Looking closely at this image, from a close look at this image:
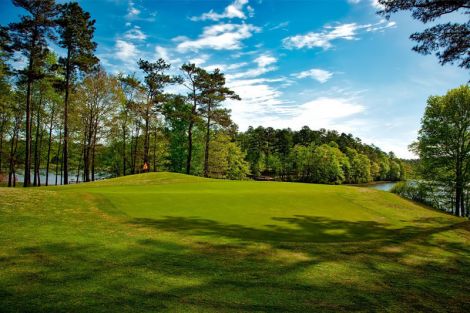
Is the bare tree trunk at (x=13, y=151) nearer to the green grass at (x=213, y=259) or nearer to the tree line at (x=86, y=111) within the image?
the tree line at (x=86, y=111)

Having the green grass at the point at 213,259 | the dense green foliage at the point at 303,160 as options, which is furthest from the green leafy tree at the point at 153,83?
the dense green foliage at the point at 303,160

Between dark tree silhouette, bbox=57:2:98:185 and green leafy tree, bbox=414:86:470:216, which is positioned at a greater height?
dark tree silhouette, bbox=57:2:98:185

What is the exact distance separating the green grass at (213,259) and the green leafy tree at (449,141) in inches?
945

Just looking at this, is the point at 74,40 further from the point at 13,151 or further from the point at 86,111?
the point at 13,151

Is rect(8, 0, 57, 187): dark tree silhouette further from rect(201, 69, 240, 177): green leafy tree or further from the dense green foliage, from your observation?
the dense green foliage

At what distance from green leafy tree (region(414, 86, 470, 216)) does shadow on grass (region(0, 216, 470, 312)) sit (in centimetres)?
2899

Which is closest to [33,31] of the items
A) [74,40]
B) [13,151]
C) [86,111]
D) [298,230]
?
[74,40]

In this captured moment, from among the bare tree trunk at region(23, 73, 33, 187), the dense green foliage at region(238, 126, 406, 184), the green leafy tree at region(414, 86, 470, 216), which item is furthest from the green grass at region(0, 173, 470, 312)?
the dense green foliage at region(238, 126, 406, 184)

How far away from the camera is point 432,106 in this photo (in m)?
34.8

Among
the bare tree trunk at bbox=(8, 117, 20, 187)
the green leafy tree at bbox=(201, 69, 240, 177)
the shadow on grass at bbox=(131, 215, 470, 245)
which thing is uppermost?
the green leafy tree at bbox=(201, 69, 240, 177)

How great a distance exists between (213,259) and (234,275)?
108cm

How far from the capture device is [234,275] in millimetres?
6281

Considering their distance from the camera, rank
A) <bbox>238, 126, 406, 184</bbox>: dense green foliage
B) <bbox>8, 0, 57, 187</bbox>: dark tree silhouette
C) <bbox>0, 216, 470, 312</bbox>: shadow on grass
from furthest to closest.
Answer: <bbox>238, 126, 406, 184</bbox>: dense green foliage < <bbox>8, 0, 57, 187</bbox>: dark tree silhouette < <bbox>0, 216, 470, 312</bbox>: shadow on grass

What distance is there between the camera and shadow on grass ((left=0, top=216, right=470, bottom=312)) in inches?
189
